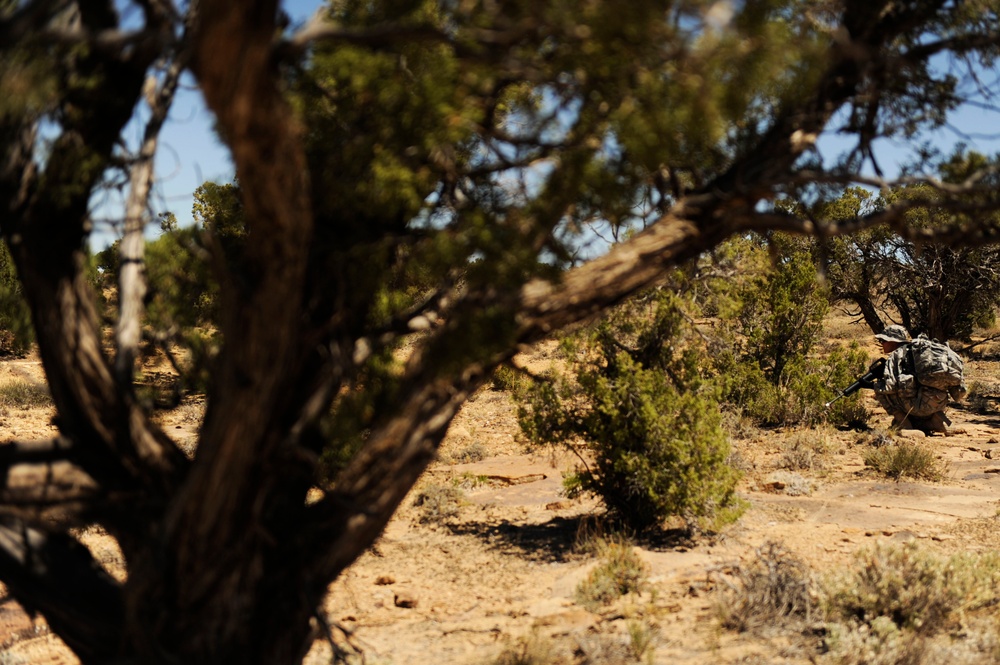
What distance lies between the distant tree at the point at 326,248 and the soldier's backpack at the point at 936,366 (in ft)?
32.0

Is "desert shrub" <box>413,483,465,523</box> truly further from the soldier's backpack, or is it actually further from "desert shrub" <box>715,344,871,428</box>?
the soldier's backpack

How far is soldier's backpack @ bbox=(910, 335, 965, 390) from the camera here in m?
13.1

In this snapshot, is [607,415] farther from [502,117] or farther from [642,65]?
[642,65]

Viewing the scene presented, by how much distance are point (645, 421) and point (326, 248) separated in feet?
15.2

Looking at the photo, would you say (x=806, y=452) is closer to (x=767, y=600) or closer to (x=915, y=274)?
(x=767, y=600)

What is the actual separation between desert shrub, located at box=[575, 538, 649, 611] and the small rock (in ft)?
3.99

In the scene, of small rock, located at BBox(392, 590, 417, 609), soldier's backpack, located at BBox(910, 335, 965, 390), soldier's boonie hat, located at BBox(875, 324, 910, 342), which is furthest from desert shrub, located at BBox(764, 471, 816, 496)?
small rock, located at BBox(392, 590, 417, 609)

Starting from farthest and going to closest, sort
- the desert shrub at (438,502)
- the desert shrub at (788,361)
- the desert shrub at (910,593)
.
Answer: the desert shrub at (788,361) < the desert shrub at (438,502) < the desert shrub at (910,593)

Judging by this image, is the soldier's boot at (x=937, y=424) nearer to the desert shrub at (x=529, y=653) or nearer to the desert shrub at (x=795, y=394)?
the desert shrub at (x=795, y=394)

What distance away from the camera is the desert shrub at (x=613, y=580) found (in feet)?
21.3

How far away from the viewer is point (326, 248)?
3809 mm

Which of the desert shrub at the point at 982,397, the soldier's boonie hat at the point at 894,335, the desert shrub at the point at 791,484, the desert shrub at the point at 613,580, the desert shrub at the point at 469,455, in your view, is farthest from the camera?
the desert shrub at the point at 982,397

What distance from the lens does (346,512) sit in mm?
3928

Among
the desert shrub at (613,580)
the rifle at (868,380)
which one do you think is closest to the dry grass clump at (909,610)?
the desert shrub at (613,580)
